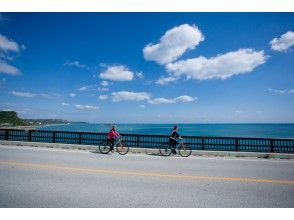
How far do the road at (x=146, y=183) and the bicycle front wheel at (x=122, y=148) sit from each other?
9.02 ft

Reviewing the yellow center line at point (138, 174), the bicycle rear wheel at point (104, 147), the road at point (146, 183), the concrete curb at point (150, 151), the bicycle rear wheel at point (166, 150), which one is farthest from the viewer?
the bicycle rear wheel at point (104, 147)

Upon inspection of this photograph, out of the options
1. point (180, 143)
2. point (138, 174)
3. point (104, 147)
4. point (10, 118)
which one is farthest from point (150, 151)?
point (10, 118)

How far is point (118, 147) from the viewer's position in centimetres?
Answer: 1366

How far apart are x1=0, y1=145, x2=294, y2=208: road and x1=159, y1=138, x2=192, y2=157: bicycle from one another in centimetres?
207

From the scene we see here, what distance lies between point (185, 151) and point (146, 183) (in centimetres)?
614

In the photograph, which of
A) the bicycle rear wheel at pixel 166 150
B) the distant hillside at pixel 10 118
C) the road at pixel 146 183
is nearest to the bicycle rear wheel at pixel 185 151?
the bicycle rear wheel at pixel 166 150

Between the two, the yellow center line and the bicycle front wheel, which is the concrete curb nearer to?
the bicycle front wheel

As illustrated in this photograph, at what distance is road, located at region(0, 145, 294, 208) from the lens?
552cm

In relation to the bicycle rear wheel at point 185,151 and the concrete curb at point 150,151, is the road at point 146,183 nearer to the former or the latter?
the concrete curb at point 150,151

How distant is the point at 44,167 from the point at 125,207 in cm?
569

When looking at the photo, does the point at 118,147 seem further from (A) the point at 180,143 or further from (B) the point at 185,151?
(B) the point at 185,151

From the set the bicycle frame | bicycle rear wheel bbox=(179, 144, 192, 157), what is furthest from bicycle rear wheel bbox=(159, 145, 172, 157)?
bicycle rear wheel bbox=(179, 144, 192, 157)

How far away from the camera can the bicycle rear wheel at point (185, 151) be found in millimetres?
12617

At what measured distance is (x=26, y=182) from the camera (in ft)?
23.3
